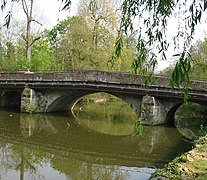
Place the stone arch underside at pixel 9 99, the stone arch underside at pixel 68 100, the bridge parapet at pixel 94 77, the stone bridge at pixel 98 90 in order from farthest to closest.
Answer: the stone arch underside at pixel 9 99 < the stone arch underside at pixel 68 100 < the stone bridge at pixel 98 90 < the bridge parapet at pixel 94 77

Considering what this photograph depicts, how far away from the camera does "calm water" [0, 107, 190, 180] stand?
966cm

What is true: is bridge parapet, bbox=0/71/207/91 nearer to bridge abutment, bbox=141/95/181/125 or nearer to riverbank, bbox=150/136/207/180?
bridge abutment, bbox=141/95/181/125

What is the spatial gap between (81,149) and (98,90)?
7.71m

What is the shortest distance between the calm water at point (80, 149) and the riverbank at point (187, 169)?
8.61ft

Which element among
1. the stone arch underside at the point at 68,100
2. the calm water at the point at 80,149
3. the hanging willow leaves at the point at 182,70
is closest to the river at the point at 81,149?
the calm water at the point at 80,149

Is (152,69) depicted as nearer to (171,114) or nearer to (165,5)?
(165,5)

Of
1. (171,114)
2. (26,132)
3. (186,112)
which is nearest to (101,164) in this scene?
(26,132)

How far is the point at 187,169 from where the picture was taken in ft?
19.5

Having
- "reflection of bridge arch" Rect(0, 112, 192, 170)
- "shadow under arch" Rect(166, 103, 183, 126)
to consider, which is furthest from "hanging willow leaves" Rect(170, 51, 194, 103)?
"shadow under arch" Rect(166, 103, 183, 126)

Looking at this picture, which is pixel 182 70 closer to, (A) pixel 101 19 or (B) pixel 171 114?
(B) pixel 171 114

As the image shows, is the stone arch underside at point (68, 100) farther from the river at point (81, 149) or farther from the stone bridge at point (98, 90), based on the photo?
the river at point (81, 149)

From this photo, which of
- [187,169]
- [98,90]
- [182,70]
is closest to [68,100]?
[98,90]

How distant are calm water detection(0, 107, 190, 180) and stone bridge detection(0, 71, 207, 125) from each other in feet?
4.17

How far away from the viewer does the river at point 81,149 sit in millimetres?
9656
